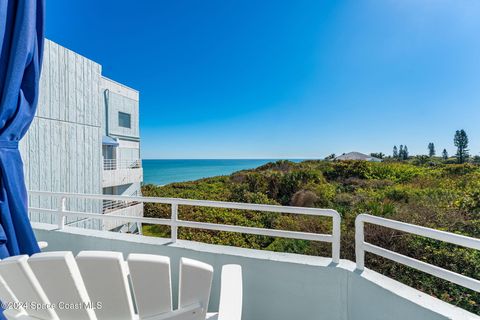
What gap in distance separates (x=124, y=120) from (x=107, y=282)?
478 inches

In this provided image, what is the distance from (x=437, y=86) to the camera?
31.1 feet

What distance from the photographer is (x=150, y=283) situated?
1122mm

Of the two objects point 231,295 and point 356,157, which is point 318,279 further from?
point 356,157

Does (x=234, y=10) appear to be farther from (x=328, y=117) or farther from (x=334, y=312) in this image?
(x=328, y=117)

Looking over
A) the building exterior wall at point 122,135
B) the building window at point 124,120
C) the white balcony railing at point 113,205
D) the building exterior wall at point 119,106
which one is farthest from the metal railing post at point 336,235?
the building window at point 124,120

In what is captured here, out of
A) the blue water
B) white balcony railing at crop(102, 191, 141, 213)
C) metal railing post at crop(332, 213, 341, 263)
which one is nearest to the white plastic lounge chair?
metal railing post at crop(332, 213, 341, 263)

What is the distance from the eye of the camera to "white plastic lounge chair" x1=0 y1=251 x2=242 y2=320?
1093 millimetres

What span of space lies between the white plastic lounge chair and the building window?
11.5 m

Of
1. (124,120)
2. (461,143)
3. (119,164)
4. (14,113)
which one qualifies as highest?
(124,120)

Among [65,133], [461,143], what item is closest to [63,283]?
[65,133]

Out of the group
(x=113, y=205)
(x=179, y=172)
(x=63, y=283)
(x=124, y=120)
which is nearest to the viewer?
(x=63, y=283)

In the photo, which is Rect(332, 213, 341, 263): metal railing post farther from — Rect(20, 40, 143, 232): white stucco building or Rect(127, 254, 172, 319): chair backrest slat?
Rect(20, 40, 143, 232): white stucco building

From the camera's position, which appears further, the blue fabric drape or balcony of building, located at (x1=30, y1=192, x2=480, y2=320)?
balcony of building, located at (x1=30, y1=192, x2=480, y2=320)

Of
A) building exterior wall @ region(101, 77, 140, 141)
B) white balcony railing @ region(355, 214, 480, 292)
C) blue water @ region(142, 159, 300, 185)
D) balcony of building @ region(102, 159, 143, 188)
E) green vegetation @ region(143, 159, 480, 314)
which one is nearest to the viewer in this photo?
white balcony railing @ region(355, 214, 480, 292)
